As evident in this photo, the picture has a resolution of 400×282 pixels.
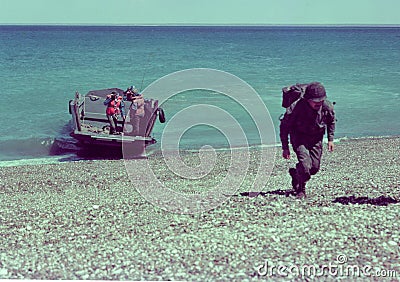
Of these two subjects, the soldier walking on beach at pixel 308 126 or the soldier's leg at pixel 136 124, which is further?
the soldier's leg at pixel 136 124

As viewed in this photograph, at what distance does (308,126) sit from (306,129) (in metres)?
0.07

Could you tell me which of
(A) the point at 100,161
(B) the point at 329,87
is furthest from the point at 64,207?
(B) the point at 329,87

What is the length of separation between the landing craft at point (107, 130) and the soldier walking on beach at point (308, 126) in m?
11.4

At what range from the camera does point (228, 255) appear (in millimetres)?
7031

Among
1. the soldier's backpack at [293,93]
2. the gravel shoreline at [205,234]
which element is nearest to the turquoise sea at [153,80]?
the gravel shoreline at [205,234]

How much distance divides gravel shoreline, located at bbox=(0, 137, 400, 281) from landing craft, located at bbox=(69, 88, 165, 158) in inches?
273

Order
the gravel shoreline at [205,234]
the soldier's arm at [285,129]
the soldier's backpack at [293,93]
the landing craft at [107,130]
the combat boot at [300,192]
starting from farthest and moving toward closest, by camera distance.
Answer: the landing craft at [107,130] → the combat boot at [300,192] → the soldier's backpack at [293,93] → the soldier's arm at [285,129] → the gravel shoreline at [205,234]

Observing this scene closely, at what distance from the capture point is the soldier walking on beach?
8.48m

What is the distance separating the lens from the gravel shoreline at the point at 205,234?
6.71 m

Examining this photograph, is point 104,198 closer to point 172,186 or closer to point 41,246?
point 172,186

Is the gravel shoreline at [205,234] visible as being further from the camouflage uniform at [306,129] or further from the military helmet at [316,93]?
the military helmet at [316,93]

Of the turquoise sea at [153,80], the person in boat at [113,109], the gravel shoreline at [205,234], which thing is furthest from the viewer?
the turquoise sea at [153,80]

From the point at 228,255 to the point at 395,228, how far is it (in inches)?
103

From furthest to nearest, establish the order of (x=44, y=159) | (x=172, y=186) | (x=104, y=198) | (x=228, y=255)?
(x=44, y=159), (x=172, y=186), (x=104, y=198), (x=228, y=255)
